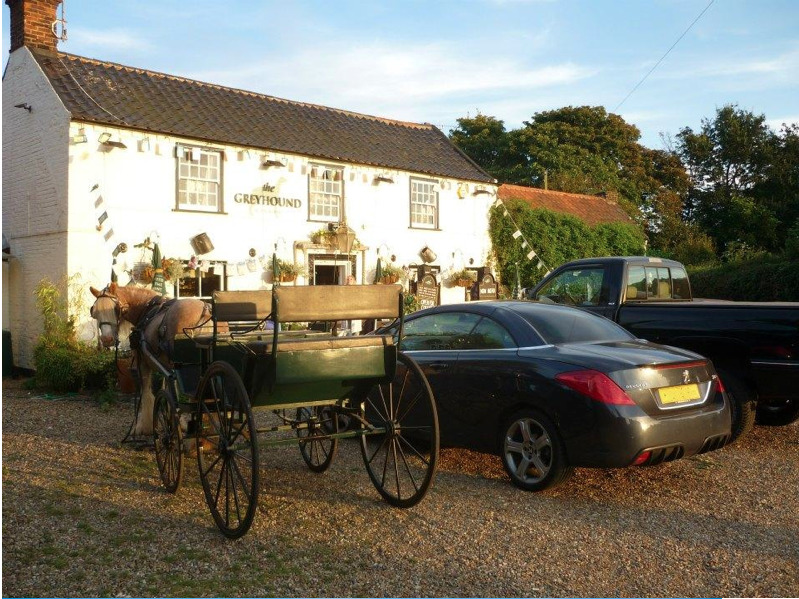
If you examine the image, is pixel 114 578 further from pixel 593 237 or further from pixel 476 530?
pixel 593 237

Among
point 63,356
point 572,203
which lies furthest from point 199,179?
point 572,203

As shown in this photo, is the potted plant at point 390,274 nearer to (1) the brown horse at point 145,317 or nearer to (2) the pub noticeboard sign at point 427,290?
(2) the pub noticeboard sign at point 427,290

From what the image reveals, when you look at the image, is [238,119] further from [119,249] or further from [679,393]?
[679,393]

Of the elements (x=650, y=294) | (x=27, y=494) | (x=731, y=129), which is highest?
(x=731, y=129)

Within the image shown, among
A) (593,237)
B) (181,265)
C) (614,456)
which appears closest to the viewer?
(614,456)

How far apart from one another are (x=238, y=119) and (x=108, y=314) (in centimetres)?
1053

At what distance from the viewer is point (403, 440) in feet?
18.9

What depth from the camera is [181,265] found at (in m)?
15.3

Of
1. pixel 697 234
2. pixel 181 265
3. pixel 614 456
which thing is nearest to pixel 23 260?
pixel 181 265

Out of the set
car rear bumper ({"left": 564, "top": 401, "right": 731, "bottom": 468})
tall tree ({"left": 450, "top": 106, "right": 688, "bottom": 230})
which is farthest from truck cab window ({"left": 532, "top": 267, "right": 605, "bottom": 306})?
tall tree ({"left": 450, "top": 106, "right": 688, "bottom": 230})

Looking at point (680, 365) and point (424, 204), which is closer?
point (680, 365)

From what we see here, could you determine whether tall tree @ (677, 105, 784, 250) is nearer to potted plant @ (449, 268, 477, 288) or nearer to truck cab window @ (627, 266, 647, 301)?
potted plant @ (449, 268, 477, 288)

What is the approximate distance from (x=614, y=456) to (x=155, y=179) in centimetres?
1246

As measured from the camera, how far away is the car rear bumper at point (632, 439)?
5.48m
